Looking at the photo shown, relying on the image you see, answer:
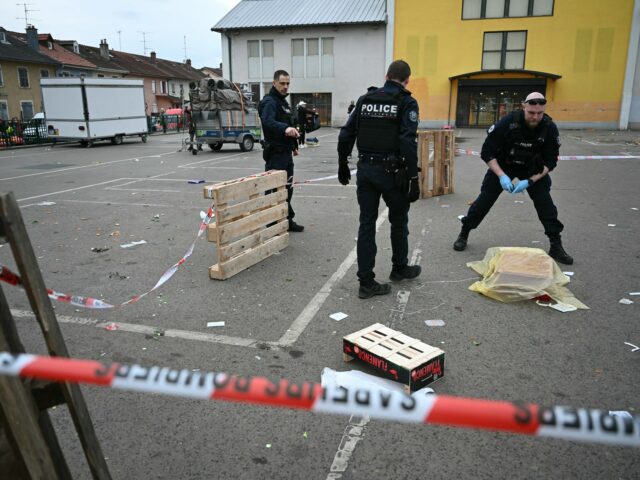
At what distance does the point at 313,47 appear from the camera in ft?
125

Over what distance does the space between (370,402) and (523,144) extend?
5.24m

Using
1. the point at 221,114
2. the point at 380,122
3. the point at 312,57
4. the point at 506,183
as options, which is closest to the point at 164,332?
the point at 380,122

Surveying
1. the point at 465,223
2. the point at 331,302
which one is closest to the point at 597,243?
the point at 465,223

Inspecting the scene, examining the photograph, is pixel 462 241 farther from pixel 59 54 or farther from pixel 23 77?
pixel 59 54

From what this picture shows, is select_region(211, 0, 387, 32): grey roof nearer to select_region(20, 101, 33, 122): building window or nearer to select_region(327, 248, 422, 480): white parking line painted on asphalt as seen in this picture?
select_region(20, 101, 33, 122): building window

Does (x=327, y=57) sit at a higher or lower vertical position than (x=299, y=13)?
lower

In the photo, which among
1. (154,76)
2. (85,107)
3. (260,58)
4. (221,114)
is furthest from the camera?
(154,76)

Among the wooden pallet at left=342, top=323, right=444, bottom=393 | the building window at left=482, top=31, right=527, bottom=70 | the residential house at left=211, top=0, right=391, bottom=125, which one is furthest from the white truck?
the building window at left=482, top=31, right=527, bottom=70

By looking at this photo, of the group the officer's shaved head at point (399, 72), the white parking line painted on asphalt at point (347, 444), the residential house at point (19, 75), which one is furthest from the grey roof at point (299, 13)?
the white parking line painted on asphalt at point (347, 444)

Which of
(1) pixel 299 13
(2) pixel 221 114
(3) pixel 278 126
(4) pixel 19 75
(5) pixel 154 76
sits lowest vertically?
(3) pixel 278 126

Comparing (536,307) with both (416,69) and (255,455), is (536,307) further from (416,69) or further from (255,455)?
(416,69)

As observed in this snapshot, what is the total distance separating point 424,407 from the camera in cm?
151

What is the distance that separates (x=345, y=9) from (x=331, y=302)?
3728cm

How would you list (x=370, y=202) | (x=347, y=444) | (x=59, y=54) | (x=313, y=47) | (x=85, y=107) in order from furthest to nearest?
1. (x=59, y=54)
2. (x=313, y=47)
3. (x=85, y=107)
4. (x=370, y=202)
5. (x=347, y=444)
